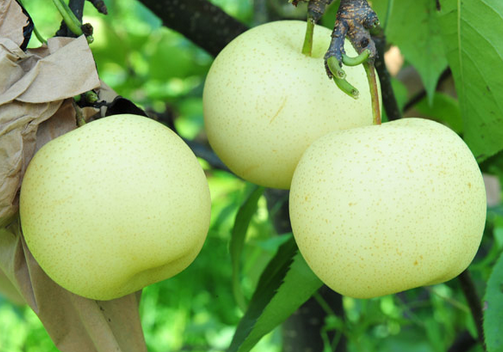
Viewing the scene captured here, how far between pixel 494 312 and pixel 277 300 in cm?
17

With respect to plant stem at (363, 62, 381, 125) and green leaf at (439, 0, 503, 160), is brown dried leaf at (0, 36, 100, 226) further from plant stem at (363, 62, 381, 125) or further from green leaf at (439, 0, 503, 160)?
green leaf at (439, 0, 503, 160)

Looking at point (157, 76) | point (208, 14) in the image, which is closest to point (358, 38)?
point (208, 14)

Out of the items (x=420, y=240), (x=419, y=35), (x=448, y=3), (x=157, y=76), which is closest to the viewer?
(x=420, y=240)

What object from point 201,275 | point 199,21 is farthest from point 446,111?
point 201,275

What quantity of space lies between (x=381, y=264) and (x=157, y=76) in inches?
36.2

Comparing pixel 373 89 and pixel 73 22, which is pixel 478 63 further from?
pixel 73 22

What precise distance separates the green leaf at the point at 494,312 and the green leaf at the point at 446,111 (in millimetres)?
387

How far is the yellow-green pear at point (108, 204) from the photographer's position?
407 millimetres

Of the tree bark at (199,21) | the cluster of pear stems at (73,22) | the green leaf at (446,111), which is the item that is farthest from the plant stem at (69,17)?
the green leaf at (446,111)

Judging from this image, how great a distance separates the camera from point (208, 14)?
75cm

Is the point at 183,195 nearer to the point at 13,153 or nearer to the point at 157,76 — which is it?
the point at 13,153

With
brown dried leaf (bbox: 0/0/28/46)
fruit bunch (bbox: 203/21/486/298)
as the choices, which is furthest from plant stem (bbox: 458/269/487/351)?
brown dried leaf (bbox: 0/0/28/46)

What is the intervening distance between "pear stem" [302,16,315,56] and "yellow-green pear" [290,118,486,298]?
0.08 metres

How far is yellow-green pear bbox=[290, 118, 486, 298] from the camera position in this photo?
0.40 metres
